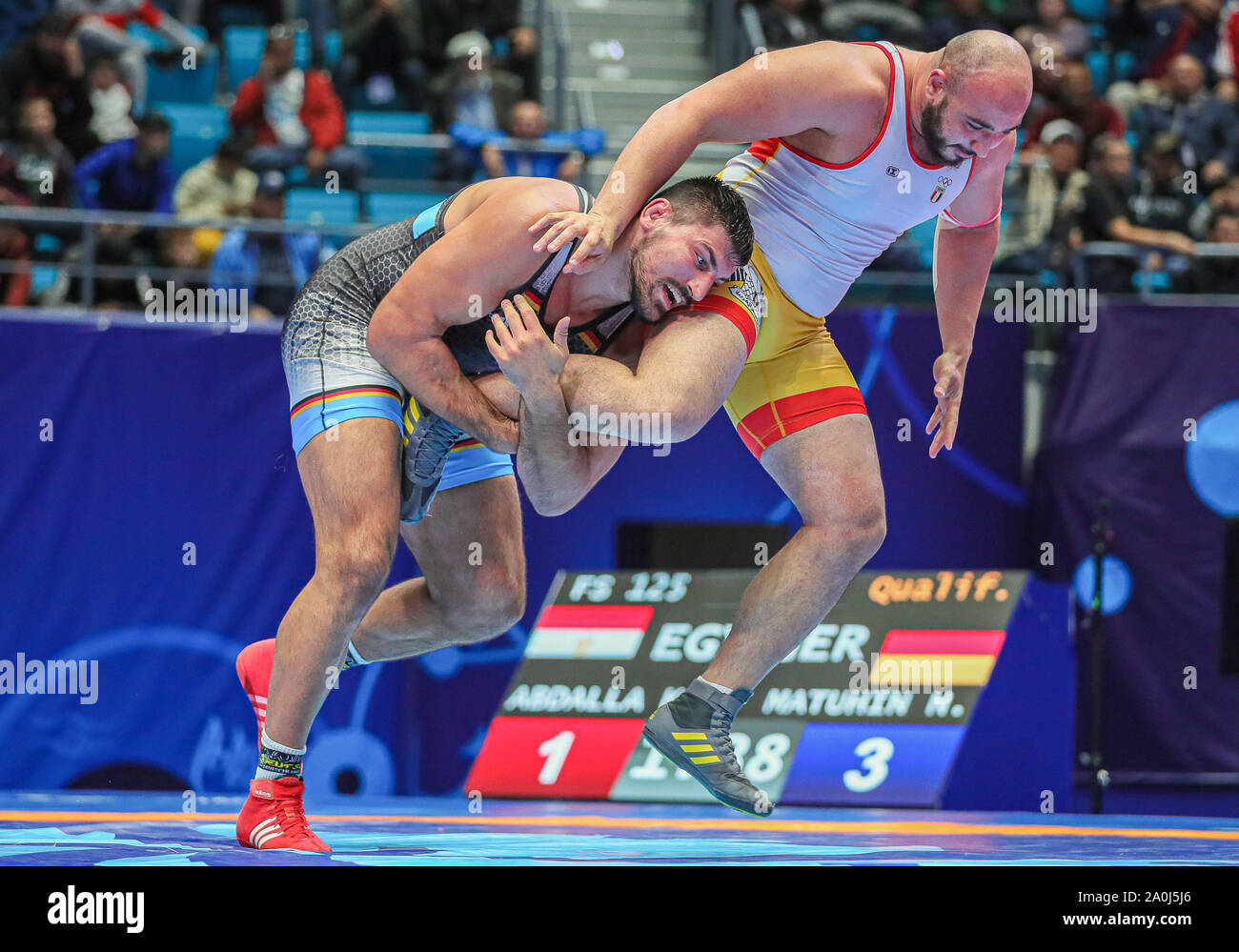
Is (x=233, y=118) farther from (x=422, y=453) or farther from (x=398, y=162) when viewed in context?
(x=422, y=453)

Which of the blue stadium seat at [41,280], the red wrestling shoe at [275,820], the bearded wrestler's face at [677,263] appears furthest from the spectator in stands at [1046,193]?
the red wrestling shoe at [275,820]

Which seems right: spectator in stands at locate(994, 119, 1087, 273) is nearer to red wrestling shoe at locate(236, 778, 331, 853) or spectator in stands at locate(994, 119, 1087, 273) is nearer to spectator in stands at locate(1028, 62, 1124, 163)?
spectator in stands at locate(1028, 62, 1124, 163)

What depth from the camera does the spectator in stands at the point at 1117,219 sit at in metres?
7.93

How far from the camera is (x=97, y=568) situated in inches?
244

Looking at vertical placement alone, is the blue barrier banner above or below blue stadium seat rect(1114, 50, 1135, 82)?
below

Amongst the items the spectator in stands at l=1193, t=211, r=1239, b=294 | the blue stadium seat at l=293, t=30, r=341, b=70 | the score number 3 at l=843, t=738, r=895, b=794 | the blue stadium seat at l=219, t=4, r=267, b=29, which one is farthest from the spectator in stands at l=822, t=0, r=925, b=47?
the score number 3 at l=843, t=738, r=895, b=794

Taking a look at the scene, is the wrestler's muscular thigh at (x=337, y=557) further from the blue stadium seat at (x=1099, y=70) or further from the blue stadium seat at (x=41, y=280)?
the blue stadium seat at (x=1099, y=70)

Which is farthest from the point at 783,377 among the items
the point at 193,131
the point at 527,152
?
the point at 193,131

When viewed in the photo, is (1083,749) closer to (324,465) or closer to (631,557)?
(631,557)

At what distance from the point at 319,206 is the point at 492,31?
102 inches

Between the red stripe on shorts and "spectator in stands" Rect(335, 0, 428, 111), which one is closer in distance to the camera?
the red stripe on shorts

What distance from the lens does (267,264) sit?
7211 mm

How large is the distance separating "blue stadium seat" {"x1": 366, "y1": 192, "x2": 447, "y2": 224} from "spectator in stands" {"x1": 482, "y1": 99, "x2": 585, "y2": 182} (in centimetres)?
53

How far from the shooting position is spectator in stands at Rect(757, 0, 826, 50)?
9.64 metres
